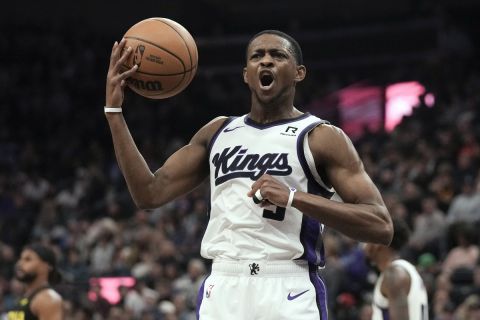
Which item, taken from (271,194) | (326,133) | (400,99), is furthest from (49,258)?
(400,99)

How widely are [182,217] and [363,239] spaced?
10.5 m

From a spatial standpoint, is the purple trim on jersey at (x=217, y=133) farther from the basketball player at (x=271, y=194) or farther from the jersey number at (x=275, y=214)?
the jersey number at (x=275, y=214)

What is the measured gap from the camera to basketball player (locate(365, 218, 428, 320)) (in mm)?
5910

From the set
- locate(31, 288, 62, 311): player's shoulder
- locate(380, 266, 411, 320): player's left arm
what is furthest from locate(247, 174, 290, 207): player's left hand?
locate(31, 288, 62, 311): player's shoulder

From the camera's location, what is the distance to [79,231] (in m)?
14.9

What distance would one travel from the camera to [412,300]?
599 centimetres

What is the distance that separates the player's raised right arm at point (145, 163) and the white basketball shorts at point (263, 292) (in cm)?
46

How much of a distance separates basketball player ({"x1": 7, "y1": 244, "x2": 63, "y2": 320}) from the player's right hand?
277 centimetres

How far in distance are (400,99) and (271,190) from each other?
1553cm

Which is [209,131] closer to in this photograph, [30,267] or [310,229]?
[310,229]

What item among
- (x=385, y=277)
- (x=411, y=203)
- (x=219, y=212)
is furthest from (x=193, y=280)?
(x=219, y=212)

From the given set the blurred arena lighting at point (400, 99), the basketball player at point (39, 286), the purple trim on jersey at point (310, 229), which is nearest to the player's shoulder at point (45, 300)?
the basketball player at point (39, 286)

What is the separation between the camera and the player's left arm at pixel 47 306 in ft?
21.1

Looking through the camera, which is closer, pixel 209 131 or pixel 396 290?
pixel 209 131
